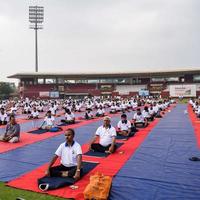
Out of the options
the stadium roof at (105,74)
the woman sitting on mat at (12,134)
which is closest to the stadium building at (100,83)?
the stadium roof at (105,74)

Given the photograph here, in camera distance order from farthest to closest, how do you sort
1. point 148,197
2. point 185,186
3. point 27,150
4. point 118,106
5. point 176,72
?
1. point 176,72
2. point 118,106
3. point 27,150
4. point 185,186
5. point 148,197

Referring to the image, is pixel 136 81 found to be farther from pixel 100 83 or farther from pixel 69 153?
pixel 69 153

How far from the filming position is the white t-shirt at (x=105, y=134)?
27.4 ft

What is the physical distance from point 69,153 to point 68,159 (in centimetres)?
14

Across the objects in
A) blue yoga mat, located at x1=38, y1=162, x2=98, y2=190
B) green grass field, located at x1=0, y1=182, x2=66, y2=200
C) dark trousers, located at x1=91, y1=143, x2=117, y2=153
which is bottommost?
green grass field, located at x1=0, y1=182, x2=66, y2=200

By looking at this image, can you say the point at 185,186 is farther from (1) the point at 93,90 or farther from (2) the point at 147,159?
(1) the point at 93,90

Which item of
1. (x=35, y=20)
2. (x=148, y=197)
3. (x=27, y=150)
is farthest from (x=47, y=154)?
(x=35, y=20)

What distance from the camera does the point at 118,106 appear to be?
26.8 metres

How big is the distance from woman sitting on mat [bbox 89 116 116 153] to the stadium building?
49.2 metres

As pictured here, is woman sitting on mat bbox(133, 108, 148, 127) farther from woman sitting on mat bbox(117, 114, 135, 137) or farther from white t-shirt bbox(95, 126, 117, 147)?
white t-shirt bbox(95, 126, 117, 147)

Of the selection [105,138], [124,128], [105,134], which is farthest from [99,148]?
[124,128]

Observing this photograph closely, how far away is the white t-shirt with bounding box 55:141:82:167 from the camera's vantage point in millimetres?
5961

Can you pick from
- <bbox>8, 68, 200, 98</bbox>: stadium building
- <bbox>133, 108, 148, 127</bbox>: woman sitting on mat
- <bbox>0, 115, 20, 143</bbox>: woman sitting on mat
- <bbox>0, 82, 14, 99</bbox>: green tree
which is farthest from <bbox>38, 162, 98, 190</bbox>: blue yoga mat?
<bbox>0, 82, 14, 99</bbox>: green tree

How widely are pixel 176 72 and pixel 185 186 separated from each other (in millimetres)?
53262
